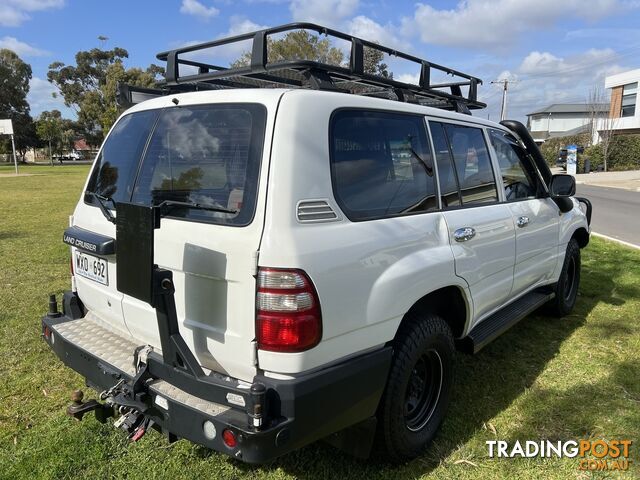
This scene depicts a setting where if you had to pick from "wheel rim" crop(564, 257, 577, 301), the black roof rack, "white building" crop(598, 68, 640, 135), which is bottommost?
"wheel rim" crop(564, 257, 577, 301)

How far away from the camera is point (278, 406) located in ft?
6.53

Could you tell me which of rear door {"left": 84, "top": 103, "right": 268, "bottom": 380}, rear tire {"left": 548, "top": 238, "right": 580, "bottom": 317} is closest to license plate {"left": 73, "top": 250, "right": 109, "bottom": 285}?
rear door {"left": 84, "top": 103, "right": 268, "bottom": 380}

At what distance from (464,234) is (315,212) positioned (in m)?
1.18

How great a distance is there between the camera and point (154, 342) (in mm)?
2477

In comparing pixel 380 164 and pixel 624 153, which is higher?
pixel 624 153

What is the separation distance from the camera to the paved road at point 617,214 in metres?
10.2

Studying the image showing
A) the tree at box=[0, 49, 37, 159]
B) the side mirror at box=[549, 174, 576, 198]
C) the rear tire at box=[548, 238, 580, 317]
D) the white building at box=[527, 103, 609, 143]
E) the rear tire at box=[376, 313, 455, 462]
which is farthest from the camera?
the white building at box=[527, 103, 609, 143]

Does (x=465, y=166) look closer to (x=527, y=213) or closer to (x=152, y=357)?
(x=527, y=213)

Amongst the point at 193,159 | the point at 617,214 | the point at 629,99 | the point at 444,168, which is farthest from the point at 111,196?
the point at 629,99

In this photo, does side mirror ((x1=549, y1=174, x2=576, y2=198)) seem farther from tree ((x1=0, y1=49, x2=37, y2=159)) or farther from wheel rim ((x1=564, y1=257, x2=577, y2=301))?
tree ((x1=0, y1=49, x2=37, y2=159))

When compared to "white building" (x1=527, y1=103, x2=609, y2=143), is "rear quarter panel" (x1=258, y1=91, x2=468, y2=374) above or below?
below

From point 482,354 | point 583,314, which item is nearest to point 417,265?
point 482,354

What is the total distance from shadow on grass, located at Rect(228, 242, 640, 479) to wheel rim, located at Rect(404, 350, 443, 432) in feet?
0.66

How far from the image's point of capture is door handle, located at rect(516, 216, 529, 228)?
3.64m
